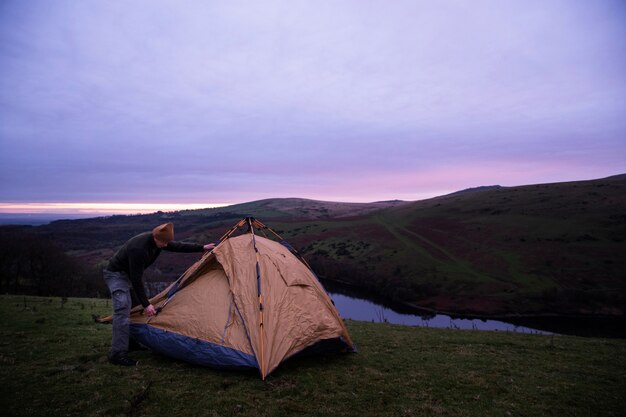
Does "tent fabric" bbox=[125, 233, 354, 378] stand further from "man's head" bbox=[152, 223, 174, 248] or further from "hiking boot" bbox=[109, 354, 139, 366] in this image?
"man's head" bbox=[152, 223, 174, 248]

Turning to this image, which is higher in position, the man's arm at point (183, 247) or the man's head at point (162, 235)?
the man's head at point (162, 235)

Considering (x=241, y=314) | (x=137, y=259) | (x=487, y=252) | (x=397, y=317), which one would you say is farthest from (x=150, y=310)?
(x=487, y=252)

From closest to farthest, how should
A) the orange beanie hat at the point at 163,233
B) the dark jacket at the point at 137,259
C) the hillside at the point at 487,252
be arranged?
1. the dark jacket at the point at 137,259
2. the orange beanie hat at the point at 163,233
3. the hillside at the point at 487,252

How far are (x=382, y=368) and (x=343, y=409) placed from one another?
8.86 feet

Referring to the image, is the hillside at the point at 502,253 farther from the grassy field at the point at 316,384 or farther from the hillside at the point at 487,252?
the grassy field at the point at 316,384

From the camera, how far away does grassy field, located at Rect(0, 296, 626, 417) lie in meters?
6.02

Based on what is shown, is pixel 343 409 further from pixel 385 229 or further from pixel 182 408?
pixel 385 229

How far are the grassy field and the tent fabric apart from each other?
413 mm

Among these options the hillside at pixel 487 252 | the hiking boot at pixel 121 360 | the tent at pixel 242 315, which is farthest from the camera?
the hillside at pixel 487 252

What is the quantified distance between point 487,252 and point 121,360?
71.5 m

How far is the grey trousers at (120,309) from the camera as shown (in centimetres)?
780

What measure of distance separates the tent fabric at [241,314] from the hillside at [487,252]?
50.9 m

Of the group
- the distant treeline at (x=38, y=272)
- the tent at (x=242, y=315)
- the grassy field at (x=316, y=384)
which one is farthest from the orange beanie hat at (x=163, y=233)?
the distant treeline at (x=38, y=272)

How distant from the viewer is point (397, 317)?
50.9 metres
